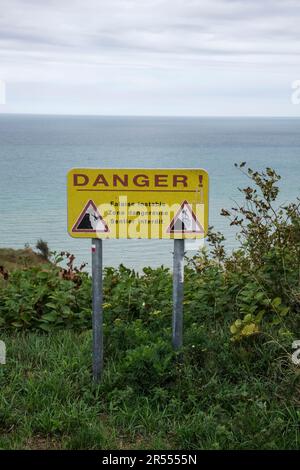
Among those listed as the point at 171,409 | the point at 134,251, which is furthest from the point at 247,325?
the point at 134,251

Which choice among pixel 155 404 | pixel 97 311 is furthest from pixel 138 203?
pixel 155 404

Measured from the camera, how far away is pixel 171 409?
4.75m

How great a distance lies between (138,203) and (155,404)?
1.48 metres

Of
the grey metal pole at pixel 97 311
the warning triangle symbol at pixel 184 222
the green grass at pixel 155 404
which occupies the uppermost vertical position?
the warning triangle symbol at pixel 184 222

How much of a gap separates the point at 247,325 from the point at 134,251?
17454mm

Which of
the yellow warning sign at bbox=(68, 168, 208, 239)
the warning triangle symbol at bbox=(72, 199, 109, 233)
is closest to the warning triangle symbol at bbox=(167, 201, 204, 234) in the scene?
the yellow warning sign at bbox=(68, 168, 208, 239)

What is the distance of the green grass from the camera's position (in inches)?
173

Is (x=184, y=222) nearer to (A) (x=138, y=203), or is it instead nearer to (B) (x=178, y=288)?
(A) (x=138, y=203)

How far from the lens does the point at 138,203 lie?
5.15m

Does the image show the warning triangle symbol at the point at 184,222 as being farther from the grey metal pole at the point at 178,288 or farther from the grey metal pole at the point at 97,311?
the grey metal pole at the point at 97,311

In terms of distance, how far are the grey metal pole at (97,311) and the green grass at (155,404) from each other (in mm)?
93

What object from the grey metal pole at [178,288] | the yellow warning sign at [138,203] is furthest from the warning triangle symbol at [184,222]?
the grey metal pole at [178,288]

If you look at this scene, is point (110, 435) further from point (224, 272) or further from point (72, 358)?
point (224, 272)

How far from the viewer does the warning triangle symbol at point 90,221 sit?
5.15 m
